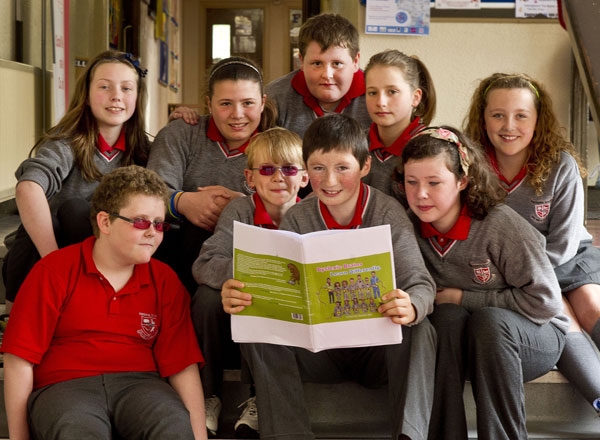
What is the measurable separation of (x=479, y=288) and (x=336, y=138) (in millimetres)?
→ 553

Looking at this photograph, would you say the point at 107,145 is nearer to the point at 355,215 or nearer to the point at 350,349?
the point at 355,215

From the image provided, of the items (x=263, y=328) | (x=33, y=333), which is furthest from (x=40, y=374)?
(x=263, y=328)

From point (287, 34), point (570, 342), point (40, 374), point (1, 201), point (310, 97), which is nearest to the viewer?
point (40, 374)

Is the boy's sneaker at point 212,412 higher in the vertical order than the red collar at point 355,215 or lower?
lower

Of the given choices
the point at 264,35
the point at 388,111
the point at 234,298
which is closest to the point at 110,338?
the point at 234,298

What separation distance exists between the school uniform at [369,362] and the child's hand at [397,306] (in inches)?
2.4

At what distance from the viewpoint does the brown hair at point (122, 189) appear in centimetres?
172

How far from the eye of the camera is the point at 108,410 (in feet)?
5.26

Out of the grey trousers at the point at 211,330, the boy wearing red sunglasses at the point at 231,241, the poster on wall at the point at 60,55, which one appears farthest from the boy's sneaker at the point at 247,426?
the poster on wall at the point at 60,55

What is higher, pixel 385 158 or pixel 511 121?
pixel 511 121

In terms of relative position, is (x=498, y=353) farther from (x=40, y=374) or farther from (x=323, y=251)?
(x=40, y=374)

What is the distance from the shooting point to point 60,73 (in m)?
4.55

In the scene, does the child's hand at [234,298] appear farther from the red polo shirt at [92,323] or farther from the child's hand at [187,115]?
the child's hand at [187,115]

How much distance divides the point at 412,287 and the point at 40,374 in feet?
2.98
